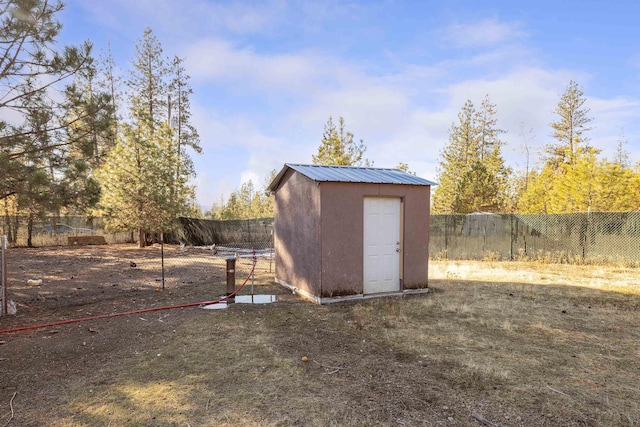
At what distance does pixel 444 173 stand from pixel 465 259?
9.07m

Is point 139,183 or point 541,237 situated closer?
point 541,237

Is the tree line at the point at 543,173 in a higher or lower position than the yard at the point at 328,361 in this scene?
higher

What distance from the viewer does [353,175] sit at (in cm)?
716

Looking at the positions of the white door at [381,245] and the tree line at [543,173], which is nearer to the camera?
the white door at [381,245]

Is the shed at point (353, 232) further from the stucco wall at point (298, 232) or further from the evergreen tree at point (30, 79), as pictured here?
the evergreen tree at point (30, 79)

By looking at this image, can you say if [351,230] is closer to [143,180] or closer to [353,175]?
[353,175]

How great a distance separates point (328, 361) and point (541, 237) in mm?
11828

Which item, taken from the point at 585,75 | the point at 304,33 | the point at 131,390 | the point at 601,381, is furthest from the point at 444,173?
the point at 131,390

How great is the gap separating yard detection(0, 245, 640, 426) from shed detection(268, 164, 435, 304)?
1.55ft

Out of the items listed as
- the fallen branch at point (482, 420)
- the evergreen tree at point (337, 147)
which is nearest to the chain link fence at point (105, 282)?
the fallen branch at point (482, 420)

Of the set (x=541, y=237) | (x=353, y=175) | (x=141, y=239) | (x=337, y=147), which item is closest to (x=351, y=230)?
(x=353, y=175)

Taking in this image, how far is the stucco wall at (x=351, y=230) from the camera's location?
6535 mm

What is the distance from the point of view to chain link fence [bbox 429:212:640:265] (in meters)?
10.9

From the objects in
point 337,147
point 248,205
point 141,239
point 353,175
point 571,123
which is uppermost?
point 571,123
